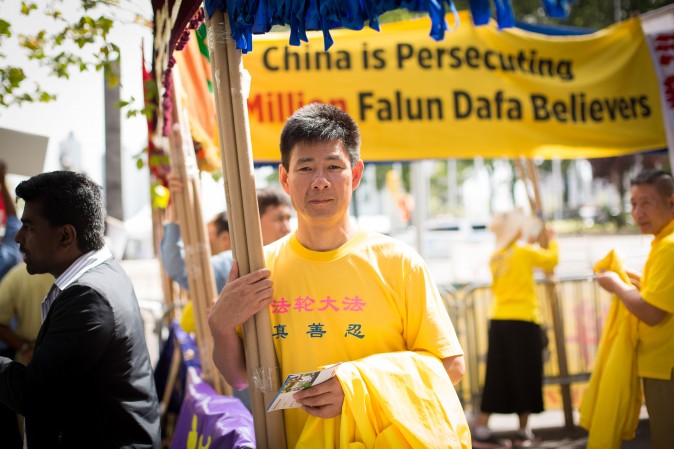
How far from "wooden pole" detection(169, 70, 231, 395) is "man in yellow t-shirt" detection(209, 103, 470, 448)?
57.3 inches

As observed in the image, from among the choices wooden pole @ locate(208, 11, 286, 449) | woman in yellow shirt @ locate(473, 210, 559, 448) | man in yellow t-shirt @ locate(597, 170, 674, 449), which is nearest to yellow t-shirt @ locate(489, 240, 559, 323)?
woman in yellow shirt @ locate(473, 210, 559, 448)

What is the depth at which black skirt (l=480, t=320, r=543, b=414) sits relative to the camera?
6336 millimetres

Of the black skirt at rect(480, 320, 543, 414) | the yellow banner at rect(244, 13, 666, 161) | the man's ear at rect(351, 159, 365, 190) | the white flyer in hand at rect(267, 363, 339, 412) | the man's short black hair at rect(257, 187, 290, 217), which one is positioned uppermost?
the yellow banner at rect(244, 13, 666, 161)

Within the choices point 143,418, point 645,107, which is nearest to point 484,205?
point 645,107

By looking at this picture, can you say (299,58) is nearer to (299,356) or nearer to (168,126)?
(168,126)

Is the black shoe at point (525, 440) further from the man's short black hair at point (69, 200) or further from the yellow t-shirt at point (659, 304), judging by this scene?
the man's short black hair at point (69, 200)

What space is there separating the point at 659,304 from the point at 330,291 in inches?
109

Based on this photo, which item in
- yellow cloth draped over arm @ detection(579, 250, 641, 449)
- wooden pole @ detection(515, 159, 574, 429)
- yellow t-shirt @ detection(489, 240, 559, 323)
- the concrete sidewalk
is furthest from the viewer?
wooden pole @ detection(515, 159, 574, 429)

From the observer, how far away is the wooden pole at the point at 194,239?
3795mm

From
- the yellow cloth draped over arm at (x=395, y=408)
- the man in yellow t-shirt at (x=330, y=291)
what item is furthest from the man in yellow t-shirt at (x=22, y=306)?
the yellow cloth draped over arm at (x=395, y=408)

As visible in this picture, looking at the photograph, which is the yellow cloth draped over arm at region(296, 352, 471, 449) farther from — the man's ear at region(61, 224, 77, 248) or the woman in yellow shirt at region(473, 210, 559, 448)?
the woman in yellow shirt at region(473, 210, 559, 448)

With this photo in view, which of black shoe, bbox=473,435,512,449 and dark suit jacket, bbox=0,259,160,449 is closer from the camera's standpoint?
dark suit jacket, bbox=0,259,160,449

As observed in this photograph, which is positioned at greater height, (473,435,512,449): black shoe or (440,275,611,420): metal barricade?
(440,275,611,420): metal barricade

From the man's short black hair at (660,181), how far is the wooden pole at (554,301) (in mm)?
2022
